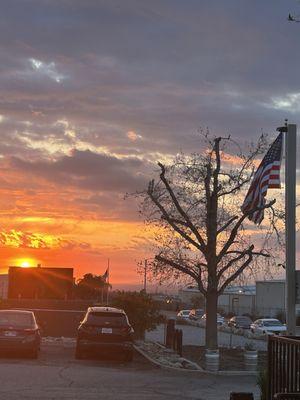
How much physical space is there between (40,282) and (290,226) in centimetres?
4218

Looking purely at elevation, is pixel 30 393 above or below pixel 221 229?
below

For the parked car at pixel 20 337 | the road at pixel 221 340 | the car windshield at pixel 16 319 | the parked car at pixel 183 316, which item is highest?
the parked car at pixel 183 316

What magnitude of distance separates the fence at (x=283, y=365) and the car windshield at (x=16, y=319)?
12728 millimetres

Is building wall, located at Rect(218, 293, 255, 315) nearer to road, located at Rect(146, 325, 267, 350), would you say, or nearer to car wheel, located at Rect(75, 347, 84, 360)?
road, located at Rect(146, 325, 267, 350)

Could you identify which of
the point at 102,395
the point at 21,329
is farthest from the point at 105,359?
the point at 102,395

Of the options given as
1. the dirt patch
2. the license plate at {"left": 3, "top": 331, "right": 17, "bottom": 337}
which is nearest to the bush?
the dirt patch

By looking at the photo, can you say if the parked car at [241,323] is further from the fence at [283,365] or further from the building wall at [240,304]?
the fence at [283,365]

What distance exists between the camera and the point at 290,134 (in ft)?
46.8

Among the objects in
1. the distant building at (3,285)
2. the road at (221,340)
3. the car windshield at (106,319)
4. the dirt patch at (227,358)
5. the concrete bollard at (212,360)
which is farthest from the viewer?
the distant building at (3,285)

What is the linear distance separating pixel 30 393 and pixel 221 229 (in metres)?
11.1

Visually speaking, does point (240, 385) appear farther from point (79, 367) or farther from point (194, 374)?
point (79, 367)

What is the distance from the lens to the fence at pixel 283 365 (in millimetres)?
8180

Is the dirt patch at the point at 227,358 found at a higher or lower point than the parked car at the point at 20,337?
lower

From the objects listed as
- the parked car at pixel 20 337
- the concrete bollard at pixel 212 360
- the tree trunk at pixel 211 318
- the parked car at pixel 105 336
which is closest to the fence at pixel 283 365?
the concrete bollard at pixel 212 360
